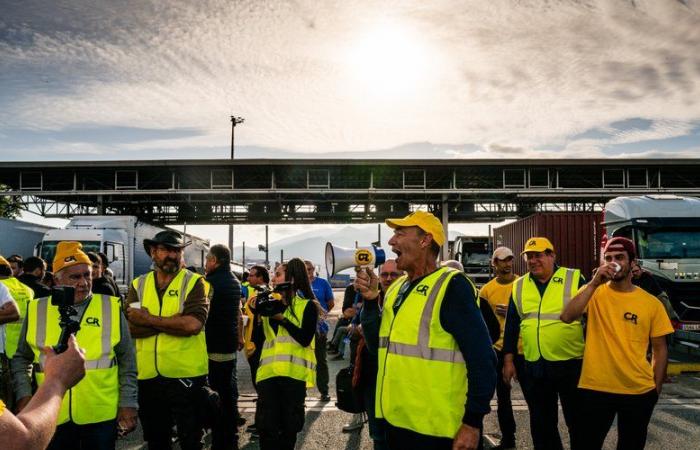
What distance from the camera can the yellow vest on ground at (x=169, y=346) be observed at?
4.34 meters

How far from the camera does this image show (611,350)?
396 centimetres

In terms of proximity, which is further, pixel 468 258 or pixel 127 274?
pixel 468 258

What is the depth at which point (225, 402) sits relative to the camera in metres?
5.33

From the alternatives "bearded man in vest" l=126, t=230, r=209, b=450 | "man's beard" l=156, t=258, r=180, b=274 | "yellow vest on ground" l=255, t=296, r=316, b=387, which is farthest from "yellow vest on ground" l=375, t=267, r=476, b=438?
"man's beard" l=156, t=258, r=180, b=274

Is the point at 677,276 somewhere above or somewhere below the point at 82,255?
below

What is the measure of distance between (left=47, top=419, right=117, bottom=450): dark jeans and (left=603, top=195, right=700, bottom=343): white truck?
36.3ft

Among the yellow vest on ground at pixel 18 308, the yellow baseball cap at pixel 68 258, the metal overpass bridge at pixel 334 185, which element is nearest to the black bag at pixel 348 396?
the yellow baseball cap at pixel 68 258

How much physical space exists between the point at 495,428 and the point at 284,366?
9.65 feet

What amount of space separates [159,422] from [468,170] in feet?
96.2

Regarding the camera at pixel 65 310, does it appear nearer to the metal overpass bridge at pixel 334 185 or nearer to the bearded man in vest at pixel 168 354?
the bearded man in vest at pixel 168 354

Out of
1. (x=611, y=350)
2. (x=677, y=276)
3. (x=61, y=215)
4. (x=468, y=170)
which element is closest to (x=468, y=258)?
(x=468, y=170)

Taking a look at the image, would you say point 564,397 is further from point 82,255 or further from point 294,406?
point 82,255

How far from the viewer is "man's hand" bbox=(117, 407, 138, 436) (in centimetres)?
358

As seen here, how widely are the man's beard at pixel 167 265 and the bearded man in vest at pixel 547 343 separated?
2950 millimetres
